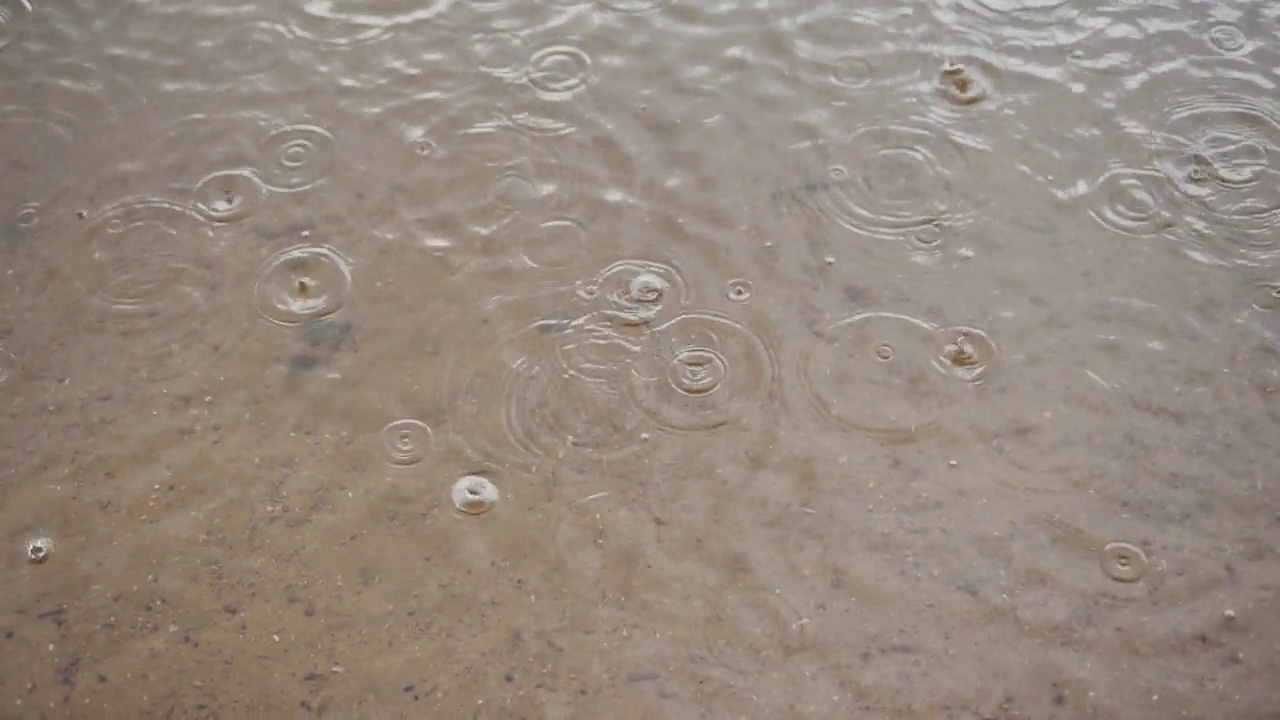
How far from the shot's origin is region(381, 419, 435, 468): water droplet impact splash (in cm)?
254

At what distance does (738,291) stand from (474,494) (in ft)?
2.80

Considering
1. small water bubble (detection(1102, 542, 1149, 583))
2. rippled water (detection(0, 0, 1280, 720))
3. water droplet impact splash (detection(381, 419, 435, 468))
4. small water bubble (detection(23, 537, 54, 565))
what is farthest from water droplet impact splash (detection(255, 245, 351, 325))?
small water bubble (detection(1102, 542, 1149, 583))

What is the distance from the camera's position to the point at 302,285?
285 cm

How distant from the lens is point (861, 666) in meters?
2.24

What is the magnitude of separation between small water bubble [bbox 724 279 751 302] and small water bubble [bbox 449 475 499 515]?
0.78 m

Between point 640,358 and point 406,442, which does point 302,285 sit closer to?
point 406,442

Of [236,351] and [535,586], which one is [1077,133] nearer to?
[535,586]

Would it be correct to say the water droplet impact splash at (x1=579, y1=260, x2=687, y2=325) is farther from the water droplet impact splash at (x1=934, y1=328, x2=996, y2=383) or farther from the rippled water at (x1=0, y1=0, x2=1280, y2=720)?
the water droplet impact splash at (x1=934, y1=328, x2=996, y2=383)

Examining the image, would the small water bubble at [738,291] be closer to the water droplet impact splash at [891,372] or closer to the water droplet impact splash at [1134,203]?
the water droplet impact splash at [891,372]

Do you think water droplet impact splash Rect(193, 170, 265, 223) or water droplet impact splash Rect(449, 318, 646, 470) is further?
water droplet impact splash Rect(193, 170, 265, 223)

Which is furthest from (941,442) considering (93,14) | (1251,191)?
(93,14)

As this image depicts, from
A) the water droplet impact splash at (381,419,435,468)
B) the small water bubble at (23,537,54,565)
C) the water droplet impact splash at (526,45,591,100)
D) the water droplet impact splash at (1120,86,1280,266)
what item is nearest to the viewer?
the small water bubble at (23,537,54,565)

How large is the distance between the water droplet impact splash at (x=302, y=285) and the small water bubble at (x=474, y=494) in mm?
622

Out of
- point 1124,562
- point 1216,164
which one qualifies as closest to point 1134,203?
point 1216,164
